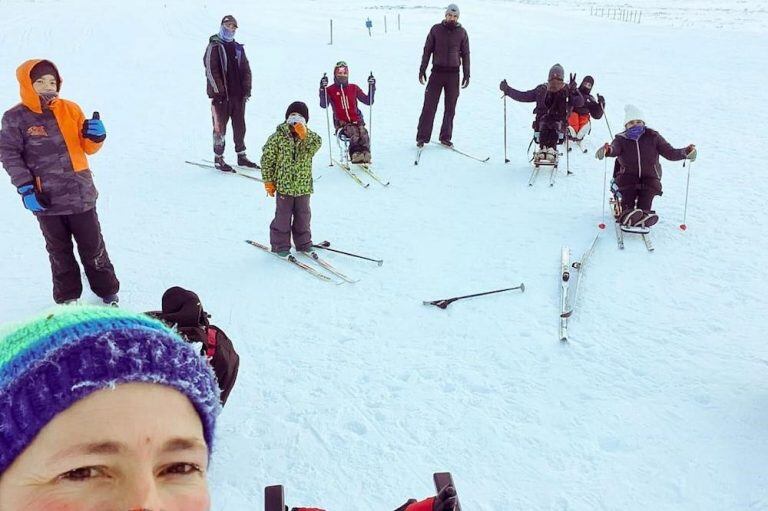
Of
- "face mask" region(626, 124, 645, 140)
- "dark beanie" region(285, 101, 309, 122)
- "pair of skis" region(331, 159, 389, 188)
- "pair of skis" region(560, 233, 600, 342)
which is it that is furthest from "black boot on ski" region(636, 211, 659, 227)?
"dark beanie" region(285, 101, 309, 122)

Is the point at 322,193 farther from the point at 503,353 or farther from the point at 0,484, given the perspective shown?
the point at 0,484

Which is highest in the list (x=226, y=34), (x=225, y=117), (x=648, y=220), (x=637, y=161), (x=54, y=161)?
(x=226, y=34)

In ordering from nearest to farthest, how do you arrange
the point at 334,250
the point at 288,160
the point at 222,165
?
the point at 288,160, the point at 334,250, the point at 222,165

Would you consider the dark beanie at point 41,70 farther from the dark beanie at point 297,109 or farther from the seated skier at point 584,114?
the seated skier at point 584,114

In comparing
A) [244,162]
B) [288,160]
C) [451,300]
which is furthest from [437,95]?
[451,300]

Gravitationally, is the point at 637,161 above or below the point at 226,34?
below

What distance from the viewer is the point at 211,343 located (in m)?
2.43

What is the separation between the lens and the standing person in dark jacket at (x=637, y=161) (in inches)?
237

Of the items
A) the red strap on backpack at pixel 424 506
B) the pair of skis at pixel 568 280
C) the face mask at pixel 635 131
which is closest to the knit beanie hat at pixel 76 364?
the red strap on backpack at pixel 424 506

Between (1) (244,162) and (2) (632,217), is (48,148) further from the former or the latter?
(2) (632,217)

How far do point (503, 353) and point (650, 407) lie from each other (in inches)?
41.1

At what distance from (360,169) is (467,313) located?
406 centimetres

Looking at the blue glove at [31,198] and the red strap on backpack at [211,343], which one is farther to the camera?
the blue glove at [31,198]

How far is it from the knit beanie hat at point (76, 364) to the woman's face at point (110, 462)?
Result: 0.02 meters
